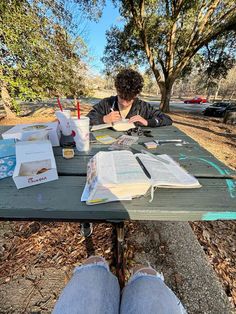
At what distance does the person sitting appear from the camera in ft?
2.20

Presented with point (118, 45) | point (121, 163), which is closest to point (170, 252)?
point (121, 163)

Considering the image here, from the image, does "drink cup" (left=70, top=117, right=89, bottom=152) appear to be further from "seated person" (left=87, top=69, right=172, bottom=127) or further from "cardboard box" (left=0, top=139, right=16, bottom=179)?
"seated person" (left=87, top=69, right=172, bottom=127)

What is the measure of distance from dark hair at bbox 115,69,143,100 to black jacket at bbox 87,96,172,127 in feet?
0.81

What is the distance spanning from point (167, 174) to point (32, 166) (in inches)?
23.2

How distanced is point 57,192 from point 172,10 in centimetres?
864

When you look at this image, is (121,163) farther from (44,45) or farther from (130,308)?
(44,45)

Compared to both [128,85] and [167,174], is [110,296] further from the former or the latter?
[128,85]

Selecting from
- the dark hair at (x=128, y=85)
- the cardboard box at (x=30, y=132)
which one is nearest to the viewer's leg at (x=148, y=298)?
the cardboard box at (x=30, y=132)

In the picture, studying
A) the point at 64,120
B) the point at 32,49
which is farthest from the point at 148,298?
the point at 32,49

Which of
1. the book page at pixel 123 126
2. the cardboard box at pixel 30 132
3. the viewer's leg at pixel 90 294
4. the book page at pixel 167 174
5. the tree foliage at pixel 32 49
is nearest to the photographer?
the viewer's leg at pixel 90 294

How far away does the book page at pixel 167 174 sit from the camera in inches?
30.2

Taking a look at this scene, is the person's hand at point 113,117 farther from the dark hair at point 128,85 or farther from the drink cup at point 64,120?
the drink cup at point 64,120

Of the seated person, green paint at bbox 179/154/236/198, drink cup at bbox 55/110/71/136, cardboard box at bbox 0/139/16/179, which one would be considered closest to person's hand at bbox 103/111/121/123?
the seated person

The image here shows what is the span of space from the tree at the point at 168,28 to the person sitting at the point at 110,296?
23.9 feet
